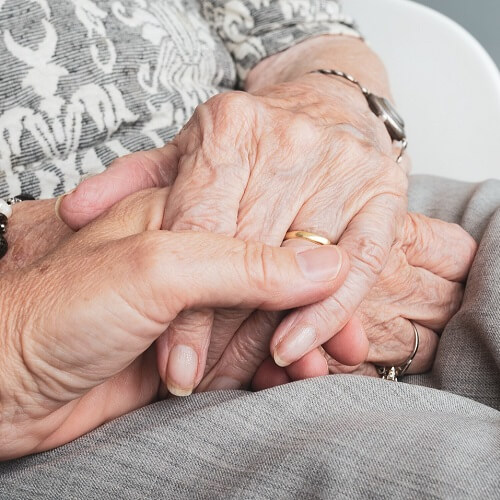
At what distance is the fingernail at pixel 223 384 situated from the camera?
744mm

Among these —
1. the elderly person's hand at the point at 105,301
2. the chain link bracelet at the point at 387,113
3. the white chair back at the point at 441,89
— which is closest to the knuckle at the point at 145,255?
the elderly person's hand at the point at 105,301

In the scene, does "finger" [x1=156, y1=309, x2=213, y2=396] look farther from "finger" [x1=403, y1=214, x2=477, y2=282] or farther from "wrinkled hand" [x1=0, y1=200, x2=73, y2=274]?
"finger" [x1=403, y1=214, x2=477, y2=282]

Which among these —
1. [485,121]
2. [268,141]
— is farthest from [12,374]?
[485,121]

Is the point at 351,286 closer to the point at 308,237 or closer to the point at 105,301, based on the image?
the point at 308,237

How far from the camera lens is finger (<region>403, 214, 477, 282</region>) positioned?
0.88m

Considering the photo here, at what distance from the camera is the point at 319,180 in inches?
30.5

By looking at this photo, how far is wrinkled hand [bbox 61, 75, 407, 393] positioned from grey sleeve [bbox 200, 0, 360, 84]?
423mm

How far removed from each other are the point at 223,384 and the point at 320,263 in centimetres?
20

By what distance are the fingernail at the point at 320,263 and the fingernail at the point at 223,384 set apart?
18 cm

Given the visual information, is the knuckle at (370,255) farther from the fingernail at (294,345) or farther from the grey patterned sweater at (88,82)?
the grey patterned sweater at (88,82)

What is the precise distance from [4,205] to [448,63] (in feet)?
2.87

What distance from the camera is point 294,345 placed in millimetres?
673

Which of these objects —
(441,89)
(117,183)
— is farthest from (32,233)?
(441,89)

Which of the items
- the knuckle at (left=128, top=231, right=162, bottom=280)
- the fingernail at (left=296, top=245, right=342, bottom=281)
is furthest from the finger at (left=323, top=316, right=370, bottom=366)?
the knuckle at (left=128, top=231, right=162, bottom=280)
